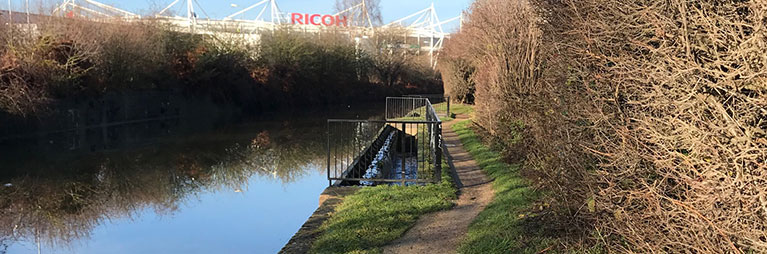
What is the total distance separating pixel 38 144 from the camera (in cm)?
1917

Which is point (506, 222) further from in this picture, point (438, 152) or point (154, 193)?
point (154, 193)

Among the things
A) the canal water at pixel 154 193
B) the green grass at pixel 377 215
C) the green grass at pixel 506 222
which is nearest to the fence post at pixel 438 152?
the green grass at pixel 377 215

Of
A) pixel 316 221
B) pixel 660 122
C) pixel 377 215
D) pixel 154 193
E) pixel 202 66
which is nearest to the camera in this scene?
pixel 660 122

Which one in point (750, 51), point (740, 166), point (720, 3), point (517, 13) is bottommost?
point (740, 166)

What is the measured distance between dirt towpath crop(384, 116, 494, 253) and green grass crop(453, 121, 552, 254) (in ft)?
0.39

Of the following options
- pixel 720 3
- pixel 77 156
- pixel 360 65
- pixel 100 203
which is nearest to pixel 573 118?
pixel 720 3

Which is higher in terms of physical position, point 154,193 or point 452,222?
point 452,222

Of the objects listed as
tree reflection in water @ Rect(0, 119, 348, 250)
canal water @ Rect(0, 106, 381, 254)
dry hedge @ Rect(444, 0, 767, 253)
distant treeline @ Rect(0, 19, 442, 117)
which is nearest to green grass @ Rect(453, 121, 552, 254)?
dry hedge @ Rect(444, 0, 767, 253)

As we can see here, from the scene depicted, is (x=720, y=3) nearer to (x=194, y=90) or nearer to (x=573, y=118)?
(x=573, y=118)

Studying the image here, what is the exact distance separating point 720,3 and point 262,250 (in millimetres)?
6412

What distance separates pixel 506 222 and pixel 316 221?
224 cm

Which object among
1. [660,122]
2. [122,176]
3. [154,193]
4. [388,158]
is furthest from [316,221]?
[122,176]

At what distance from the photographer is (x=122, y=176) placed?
13.5 m

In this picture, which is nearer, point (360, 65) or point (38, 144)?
point (38, 144)
